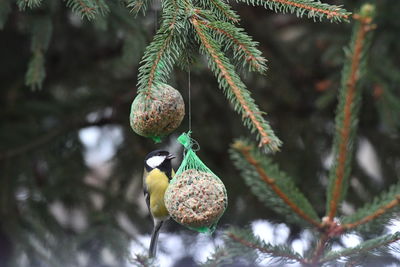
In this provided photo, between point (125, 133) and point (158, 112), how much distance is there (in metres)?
2.02

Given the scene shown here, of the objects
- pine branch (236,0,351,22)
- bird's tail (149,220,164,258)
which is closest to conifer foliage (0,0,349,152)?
pine branch (236,0,351,22)

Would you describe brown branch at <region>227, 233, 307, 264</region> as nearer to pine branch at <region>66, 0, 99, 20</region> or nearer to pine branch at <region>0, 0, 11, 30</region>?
pine branch at <region>66, 0, 99, 20</region>

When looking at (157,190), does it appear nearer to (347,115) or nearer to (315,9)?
(315,9)

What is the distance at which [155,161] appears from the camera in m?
2.21

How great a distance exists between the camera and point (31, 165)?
3.41 metres

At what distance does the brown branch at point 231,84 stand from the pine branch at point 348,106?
166 mm

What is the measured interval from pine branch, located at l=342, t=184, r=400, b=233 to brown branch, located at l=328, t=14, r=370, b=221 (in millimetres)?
52

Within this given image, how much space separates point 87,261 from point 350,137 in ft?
7.14

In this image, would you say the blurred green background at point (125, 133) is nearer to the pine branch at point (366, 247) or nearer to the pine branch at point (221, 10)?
the pine branch at point (221, 10)

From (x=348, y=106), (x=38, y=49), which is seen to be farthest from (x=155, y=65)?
(x=38, y=49)

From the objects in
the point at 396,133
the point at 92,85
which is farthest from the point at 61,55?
the point at 396,133

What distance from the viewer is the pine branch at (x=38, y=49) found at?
2.37 meters

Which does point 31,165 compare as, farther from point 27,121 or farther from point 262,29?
point 262,29

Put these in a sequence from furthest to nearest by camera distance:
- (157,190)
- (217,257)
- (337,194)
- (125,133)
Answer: (125,133), (157,190), (217,257), (337,194)
